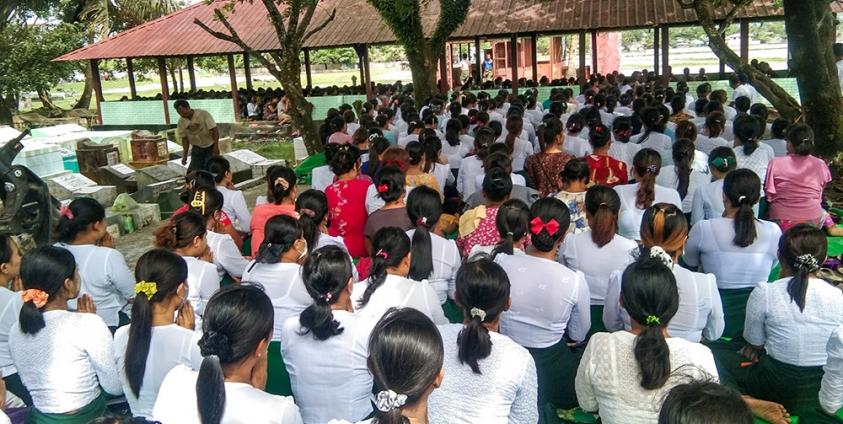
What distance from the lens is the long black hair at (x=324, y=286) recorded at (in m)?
2.71

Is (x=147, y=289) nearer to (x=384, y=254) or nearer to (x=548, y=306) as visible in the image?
(x=384, y=254)

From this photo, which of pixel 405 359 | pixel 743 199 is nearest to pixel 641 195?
pixel 743 199

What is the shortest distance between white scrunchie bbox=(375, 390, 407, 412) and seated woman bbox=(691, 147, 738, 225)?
3.51 meters

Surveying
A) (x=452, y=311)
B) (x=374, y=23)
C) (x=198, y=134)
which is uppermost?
(x=374, y=23)

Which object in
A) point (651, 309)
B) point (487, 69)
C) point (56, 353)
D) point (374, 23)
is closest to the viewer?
point (651, 309)

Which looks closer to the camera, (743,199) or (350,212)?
(743,199)

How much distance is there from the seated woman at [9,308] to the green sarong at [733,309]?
3.59 meters

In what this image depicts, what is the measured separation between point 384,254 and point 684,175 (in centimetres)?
302

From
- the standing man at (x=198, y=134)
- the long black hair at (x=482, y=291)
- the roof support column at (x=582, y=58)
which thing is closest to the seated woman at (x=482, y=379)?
the long black hair at (x=482, y=291)

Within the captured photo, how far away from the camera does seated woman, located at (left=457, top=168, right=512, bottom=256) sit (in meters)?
4.23

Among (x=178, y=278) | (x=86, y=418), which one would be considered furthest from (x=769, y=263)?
(x=86, y=418)

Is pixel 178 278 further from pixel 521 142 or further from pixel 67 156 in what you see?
pixel 67 156

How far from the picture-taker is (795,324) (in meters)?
3.09

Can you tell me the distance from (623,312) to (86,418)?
2.40 m
